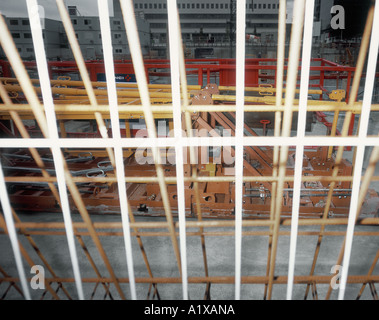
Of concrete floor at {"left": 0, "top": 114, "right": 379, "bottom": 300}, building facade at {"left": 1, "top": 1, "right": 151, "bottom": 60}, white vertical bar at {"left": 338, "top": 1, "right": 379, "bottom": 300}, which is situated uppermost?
building facade at {"left": 1, "top": 1, "right": 151, "bottom": 60}

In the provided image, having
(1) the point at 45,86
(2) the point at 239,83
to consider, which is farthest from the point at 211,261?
(1) the point at 45,86

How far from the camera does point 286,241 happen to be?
4199 millimetres

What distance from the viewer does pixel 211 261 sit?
3.84 meters

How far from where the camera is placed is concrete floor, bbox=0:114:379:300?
336 cm

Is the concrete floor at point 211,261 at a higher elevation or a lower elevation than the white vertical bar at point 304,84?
lower

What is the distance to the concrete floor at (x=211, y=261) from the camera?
11.0 ft

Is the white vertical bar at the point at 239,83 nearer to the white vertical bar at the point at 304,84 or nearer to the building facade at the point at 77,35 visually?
the white vertical bar at the point at 304,84

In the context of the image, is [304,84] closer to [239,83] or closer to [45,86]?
[239,83]

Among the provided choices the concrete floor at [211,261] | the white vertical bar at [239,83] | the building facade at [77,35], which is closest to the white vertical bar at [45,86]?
the white vertical bar at [239,83]

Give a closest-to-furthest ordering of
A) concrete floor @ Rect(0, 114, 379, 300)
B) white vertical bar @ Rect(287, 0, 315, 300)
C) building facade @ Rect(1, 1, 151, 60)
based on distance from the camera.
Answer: white vertical bar @ Rect(287, 0, 315, 300)
concrete floor @ Rect(0, 114, 379, 300)
building facade @ Rect(1, 1, 151, 60)

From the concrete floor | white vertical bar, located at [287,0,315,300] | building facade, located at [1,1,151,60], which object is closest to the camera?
white vertical bar, located at [287,0,315,300]

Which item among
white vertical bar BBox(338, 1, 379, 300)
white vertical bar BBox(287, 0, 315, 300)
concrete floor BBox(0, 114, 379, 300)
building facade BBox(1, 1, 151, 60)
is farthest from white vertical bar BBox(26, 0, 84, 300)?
building facade BBox(1, 1, 151, 60)

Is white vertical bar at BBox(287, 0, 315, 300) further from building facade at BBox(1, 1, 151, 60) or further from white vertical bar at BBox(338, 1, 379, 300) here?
building facade at BBox(1, 1, 151, 60)

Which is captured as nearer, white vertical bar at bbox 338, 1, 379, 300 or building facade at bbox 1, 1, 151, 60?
white vertical bar at bbox 338, 1, 379, 300
